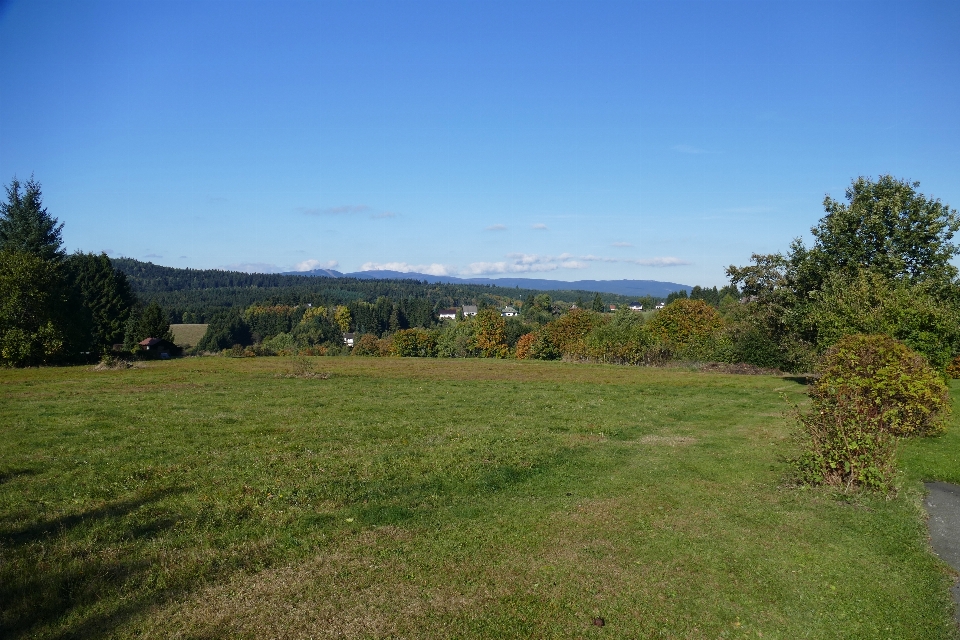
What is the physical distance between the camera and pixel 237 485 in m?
10.9

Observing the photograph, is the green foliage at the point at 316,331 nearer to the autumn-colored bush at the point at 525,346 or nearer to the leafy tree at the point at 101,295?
the autumn-colored bush at the point at 525,346

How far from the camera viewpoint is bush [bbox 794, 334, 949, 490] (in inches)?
424

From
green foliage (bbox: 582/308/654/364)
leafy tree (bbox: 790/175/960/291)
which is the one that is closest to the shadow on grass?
leafy tree (bbox: 790/175/960/291)

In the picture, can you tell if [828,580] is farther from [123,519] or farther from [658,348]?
[658,348]

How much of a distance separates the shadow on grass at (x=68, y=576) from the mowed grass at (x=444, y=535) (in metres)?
0.03

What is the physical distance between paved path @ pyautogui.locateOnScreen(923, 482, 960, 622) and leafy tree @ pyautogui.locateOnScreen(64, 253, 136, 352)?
224 ft

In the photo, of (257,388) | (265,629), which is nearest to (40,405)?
(257,388)

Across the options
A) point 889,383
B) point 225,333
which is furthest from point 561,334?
point 225,333

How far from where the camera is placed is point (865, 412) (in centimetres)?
1205

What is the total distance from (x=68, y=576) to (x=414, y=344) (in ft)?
266

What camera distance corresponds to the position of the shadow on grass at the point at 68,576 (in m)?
6.04

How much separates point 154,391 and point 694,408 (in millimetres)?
24526

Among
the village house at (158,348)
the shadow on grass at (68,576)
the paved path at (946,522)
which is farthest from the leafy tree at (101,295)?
the paved path at (946,522)

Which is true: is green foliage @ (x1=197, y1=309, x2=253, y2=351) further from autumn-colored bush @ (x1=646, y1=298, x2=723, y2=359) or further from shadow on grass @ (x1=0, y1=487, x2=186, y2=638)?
shadow on grass @ (x1=0, y1=487, x2=186, y2=638)
